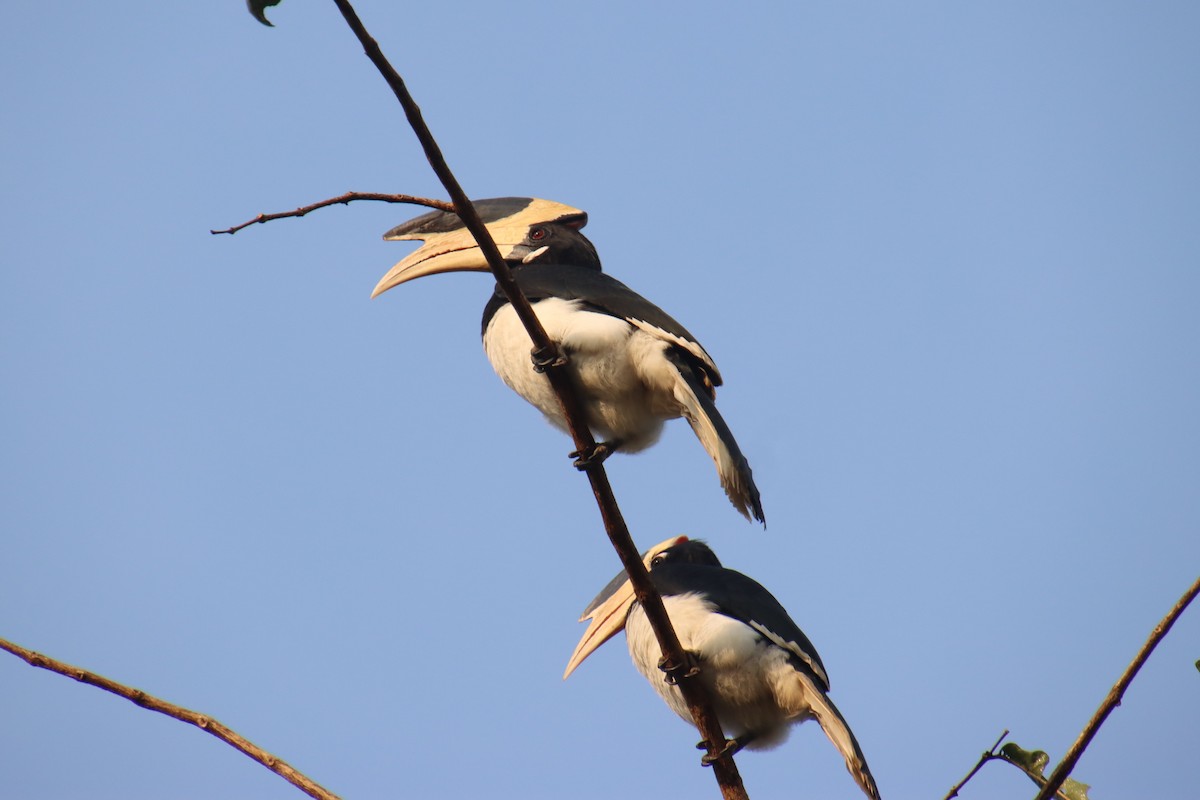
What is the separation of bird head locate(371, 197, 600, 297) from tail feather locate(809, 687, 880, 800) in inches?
81.4

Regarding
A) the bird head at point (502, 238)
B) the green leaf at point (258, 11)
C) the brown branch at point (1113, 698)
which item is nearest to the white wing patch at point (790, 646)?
the bird head at point (502, 238)

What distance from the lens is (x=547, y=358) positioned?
13.5ft

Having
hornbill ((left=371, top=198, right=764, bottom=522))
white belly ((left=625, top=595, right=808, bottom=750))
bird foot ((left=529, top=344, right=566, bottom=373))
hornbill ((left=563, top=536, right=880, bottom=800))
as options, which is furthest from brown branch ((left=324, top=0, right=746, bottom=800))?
white belly ((left=625, top=595, right=808, bottom=750))

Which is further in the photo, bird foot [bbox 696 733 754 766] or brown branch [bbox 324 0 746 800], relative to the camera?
bird foot [bbox 696 733 754 766]

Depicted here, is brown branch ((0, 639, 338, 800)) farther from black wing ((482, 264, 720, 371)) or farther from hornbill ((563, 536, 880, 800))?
black wing ((482, 264, 720, 371))

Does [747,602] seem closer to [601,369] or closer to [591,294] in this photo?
[601,369]

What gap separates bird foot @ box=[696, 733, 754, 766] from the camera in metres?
3.79

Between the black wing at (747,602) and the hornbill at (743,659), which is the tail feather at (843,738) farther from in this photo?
the black wing at (747,602)

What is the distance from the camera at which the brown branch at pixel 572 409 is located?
9.09ft

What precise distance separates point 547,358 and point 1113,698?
7.10 ft

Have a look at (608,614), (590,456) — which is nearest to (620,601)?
(608,614)

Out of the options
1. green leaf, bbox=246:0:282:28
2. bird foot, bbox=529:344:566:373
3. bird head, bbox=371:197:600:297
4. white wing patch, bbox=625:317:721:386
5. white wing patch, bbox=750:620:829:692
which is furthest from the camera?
bird head, bbox=371:197:600:297

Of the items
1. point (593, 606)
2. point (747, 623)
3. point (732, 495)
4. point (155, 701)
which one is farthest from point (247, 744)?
point (593, 606)

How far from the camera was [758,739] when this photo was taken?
4.77m
